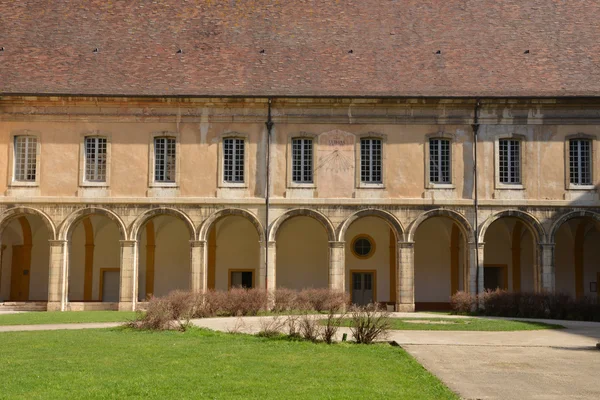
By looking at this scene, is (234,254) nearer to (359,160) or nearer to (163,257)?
(163,257)

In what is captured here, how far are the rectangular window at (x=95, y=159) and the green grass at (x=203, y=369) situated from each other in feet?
44.3

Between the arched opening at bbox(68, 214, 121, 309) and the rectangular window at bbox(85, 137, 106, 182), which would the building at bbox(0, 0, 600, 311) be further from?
the arched opening at bbox(68, 214, 121, 309)

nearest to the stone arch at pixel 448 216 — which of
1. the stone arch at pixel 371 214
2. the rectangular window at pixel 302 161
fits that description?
the stone arch at pixel 371 214

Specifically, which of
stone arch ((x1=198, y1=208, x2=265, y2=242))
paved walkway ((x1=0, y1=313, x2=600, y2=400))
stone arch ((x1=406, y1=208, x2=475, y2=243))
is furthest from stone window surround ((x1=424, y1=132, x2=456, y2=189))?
paved walkway ((x1=0, y1=313, x2=600, y2=400))

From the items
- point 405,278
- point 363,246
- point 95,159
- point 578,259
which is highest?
point 95,159

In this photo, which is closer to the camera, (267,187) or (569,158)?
(267,187)

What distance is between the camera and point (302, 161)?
30562 mm

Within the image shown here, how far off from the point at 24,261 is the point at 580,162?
21681mm

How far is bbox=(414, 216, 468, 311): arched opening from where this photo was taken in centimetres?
3372

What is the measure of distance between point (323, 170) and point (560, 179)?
8.56 m

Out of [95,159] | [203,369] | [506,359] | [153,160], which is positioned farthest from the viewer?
[95,159]

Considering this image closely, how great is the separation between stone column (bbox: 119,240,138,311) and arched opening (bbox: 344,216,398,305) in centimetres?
857

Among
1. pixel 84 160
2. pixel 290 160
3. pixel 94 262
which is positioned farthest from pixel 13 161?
pixel 290 160

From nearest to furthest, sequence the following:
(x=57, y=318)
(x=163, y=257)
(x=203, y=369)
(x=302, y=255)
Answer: (x=203, y=369) → (x=57, y=318) → (x=163, y=257) → (x=302, y=255)
